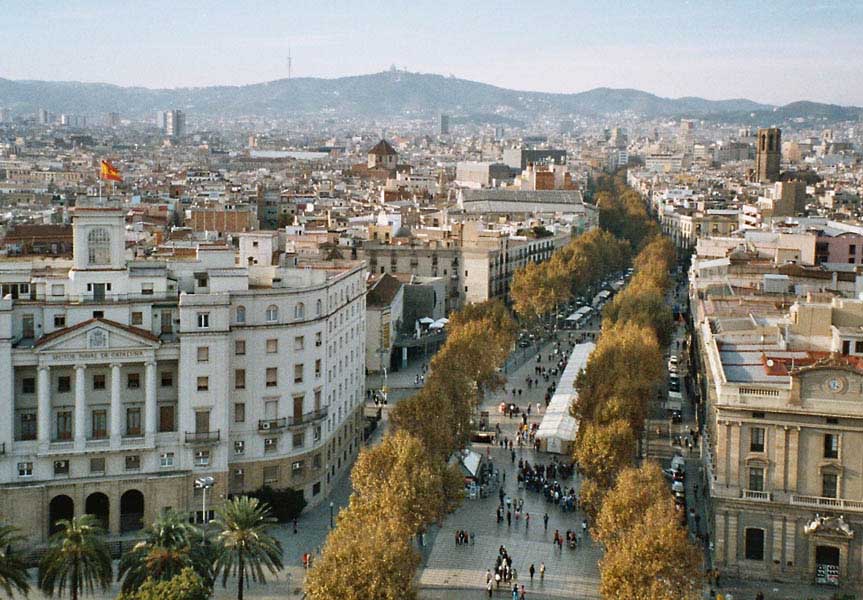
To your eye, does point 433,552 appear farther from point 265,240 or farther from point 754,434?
point 265,240

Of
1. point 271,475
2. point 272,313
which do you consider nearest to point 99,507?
point 271,475

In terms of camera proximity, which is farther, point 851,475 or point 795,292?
point 795,292

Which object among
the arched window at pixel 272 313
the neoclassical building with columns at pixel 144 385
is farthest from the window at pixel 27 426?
the arched window at pixel 272 313

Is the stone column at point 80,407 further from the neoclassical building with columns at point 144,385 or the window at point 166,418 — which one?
the window at point 166,418

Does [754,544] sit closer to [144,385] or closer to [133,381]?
[144,385]

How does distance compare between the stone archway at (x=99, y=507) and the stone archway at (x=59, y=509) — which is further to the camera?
the stone archway at (x=99, y=507)

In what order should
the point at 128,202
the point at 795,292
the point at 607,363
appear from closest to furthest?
the point at 607,363
the point at 795,292
the point at 128,202

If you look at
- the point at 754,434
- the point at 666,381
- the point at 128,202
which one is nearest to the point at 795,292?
the point at 666,381
